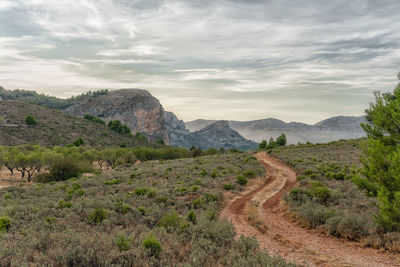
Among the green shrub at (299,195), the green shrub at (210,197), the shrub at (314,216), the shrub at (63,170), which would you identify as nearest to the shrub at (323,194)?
the green shrub at (299,195)

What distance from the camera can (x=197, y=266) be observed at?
5.80m

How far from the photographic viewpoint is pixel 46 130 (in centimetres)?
9631

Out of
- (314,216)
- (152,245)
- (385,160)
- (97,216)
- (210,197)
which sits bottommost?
(210,197)

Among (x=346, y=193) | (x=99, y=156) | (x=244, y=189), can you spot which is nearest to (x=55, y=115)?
(x=99, y=156)

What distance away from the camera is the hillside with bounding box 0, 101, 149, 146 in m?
86.2

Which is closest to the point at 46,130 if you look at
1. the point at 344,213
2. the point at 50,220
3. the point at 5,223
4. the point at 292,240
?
the point at 5,223

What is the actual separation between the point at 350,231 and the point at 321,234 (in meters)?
1.24

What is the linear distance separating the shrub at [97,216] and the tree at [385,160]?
10515mm

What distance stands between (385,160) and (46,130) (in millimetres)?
110910

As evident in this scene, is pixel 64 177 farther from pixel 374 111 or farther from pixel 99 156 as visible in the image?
pixel 374 111

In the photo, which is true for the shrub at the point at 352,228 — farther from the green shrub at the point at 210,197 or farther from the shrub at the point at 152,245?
the shrub at the point at 152,245

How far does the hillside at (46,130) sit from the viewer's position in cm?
8625

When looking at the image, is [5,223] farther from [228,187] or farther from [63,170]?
[63,170]

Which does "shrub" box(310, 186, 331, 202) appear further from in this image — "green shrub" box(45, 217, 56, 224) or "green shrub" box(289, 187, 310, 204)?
"green shrub" box(45, 217, 56, 224)
